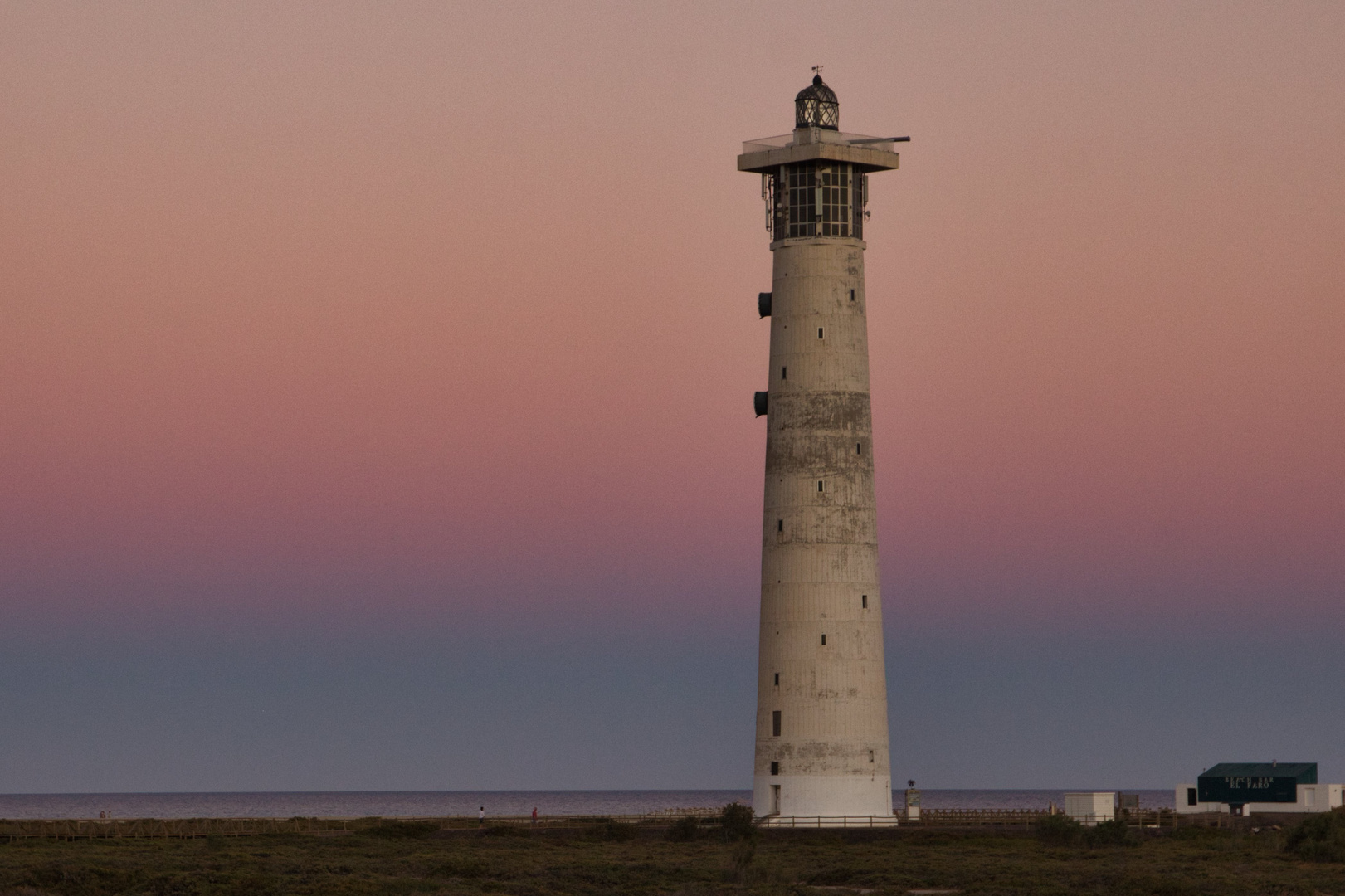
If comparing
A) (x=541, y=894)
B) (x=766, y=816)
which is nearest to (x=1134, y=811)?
(x=766, y=816)

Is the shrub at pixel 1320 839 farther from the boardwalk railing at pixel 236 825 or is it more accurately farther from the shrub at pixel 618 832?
the shrub at pixel 618 832

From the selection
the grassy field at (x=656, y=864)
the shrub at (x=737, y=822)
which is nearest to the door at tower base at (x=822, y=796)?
the shrub at (x=737, y=822)

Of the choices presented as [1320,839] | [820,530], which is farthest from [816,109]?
[1320,839]

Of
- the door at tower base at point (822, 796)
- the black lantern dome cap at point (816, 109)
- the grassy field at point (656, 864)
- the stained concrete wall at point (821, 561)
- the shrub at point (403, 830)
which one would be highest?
the black lantern dome cap at point (816, 109)

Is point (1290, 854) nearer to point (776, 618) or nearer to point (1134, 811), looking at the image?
point (1134, 811)

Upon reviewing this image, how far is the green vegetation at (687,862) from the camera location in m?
51.4

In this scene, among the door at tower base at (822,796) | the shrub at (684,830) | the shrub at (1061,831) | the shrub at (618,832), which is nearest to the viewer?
the door at tower base at (822,796)

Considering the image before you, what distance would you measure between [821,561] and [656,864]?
11.9 meters

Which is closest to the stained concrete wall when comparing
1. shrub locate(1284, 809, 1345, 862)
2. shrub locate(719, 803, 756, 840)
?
shrub locate(719, 803, 756, 840)

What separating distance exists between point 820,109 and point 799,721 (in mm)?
19920

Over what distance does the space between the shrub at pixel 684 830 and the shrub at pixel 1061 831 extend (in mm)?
11175

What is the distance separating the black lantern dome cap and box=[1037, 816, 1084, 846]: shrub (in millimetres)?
23669

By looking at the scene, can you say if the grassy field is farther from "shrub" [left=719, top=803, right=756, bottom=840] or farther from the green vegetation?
"shrub" [left=719, top=803, right=756, bottom=840]

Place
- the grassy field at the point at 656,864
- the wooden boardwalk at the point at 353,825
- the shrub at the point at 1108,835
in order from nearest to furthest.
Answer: the grassy field at the point at 656,864, the shrub at the point at 1108,835, the wooden boardwalk at the point at 353,825
